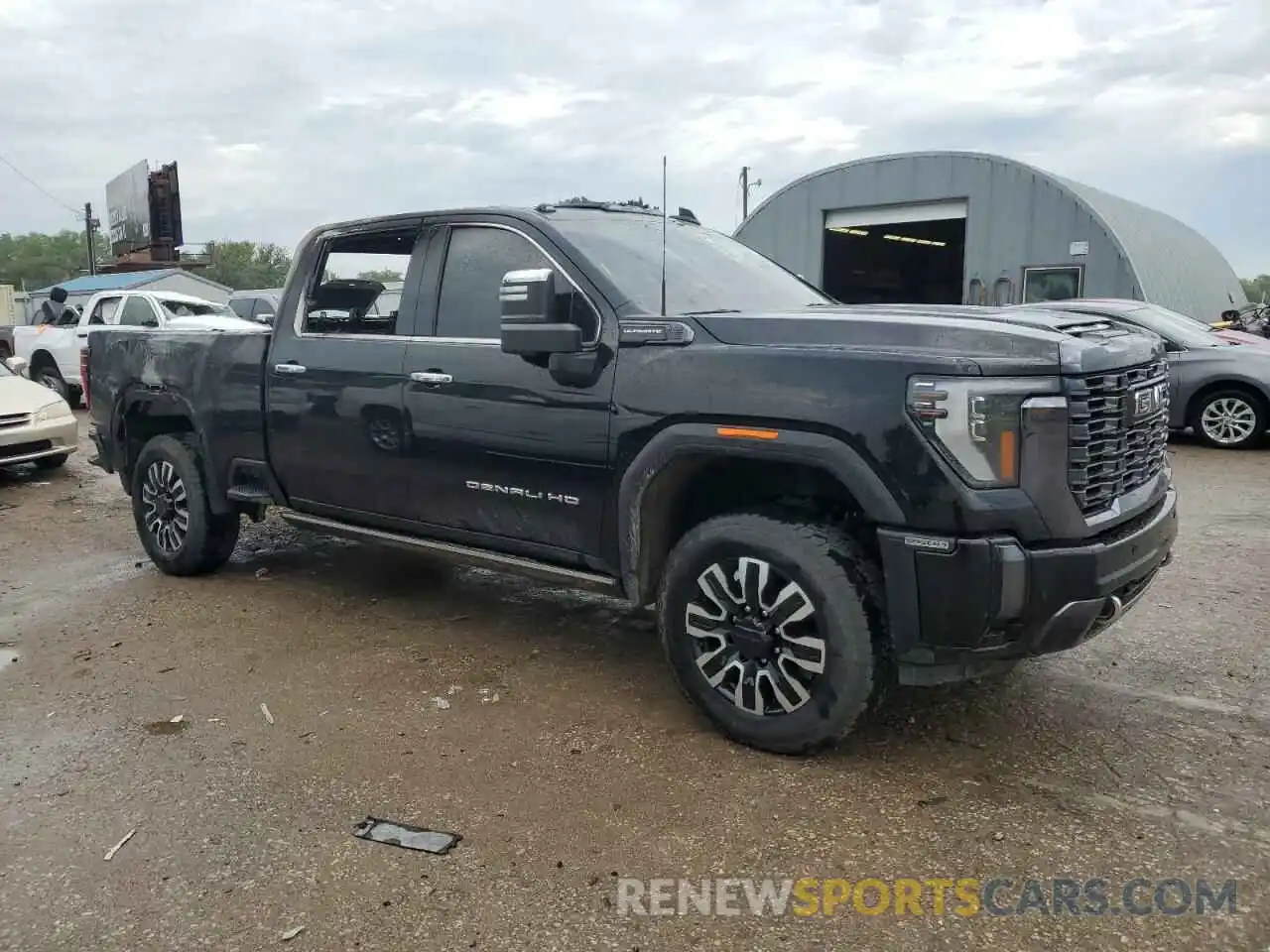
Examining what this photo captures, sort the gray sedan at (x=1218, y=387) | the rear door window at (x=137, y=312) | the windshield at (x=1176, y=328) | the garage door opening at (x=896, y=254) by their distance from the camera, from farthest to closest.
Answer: the garage door opening at (x=896, y=254) → the rear door window at (x=137, y=312) → the windshield at (x=1176, y=328) → the gray sedan at (x=1218, y=387)

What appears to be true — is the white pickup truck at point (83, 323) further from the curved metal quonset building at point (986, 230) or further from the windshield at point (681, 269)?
the windshield at point (681, 269)

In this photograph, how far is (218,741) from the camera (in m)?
3.75

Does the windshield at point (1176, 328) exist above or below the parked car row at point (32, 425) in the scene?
above

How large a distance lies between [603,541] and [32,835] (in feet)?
6.76

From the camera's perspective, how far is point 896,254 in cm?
2445

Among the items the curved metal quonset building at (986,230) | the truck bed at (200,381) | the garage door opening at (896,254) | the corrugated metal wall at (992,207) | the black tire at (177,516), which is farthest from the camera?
the garage door opening at (896,254)

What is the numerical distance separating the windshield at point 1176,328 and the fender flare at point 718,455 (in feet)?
28.3

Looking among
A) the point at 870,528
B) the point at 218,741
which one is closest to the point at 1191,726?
the point at 870,528

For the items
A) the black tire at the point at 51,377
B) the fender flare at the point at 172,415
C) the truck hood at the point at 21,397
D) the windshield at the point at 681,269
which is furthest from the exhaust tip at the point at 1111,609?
the black tire at the point at 51,377

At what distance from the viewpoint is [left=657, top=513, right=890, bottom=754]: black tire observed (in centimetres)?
325

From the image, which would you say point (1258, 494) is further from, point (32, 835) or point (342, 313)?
point (32, 835)

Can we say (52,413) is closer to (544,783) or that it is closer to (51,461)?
(51,461)

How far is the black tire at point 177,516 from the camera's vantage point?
18.5ft

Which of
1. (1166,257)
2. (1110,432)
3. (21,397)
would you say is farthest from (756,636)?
(1166,257)
